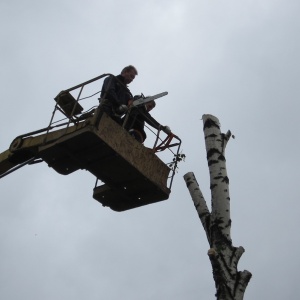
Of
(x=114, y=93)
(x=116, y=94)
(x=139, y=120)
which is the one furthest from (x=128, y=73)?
(x=139, y=120)

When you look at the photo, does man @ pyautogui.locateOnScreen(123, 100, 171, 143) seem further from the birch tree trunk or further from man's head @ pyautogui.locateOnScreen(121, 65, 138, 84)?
the birch tree trunk

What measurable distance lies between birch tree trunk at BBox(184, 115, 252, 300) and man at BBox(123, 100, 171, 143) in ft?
7.72

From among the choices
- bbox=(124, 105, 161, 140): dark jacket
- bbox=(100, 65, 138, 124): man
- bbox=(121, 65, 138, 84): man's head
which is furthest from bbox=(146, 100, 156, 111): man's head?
bbox=(121, 65, 138, 84): man's head

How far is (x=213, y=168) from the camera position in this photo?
601 cm

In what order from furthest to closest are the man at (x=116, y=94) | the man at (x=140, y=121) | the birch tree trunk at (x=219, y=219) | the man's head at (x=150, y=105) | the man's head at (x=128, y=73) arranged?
1. the man's head at (x=128, y=73)
2. the man's head at (x=150, y=105)
3. the man at (x=140, y=121)
4. the man at (x=116, y=94)
5. the birch tree trunk at (x=219, y=219)

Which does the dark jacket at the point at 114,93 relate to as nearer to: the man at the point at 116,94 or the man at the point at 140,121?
the man at the point at 116,94

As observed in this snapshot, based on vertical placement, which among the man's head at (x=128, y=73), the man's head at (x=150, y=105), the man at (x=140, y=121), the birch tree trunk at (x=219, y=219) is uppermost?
the man's head at (x=128, y=73)

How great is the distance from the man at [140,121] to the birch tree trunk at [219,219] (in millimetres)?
2354

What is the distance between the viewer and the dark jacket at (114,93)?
853 centimetres

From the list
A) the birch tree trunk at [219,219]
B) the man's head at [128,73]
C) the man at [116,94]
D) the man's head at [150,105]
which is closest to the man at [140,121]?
the man's head at [150,105]

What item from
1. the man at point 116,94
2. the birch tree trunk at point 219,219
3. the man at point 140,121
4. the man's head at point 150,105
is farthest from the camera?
the man's head at point 150,105

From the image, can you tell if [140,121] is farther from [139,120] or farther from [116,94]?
[116,94]

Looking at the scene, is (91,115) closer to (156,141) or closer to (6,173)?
(156,141)

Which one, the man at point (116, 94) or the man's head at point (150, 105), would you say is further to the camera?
the man's head at point (150, 105)
